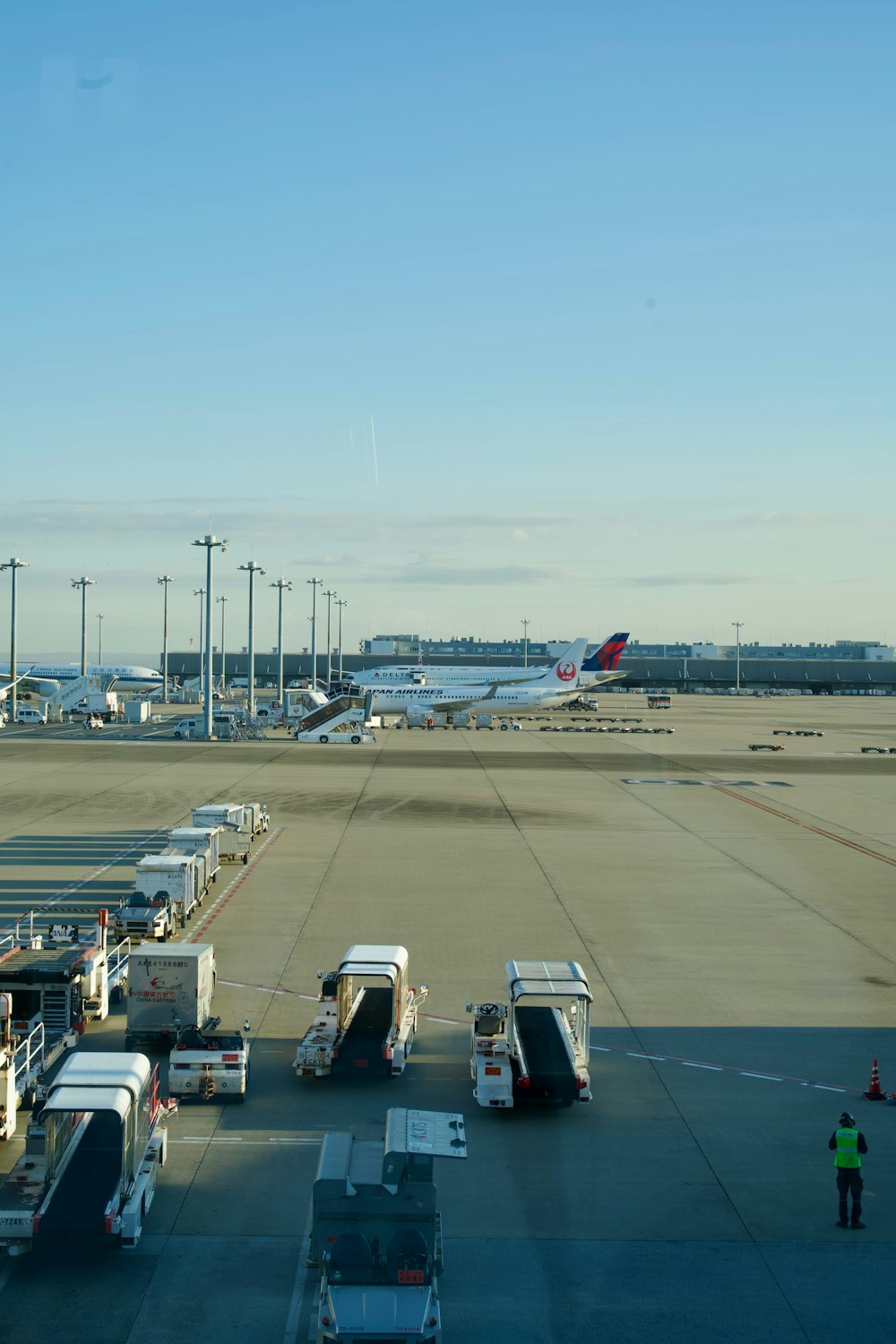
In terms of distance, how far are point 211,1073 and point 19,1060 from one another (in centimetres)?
326

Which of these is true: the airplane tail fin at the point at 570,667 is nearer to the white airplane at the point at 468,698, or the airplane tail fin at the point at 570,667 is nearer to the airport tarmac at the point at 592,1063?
the white airplane at the point at 468,698

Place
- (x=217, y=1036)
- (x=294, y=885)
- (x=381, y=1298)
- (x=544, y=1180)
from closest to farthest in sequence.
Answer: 1. (x=381, y=1298)
2. (x=544, y=1180)
3. (x=217, y=1036)
4. (x=294, y=885)

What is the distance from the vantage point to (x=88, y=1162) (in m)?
15.8

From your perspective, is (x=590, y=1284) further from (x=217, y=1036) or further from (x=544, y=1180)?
(x=217, y=1036)

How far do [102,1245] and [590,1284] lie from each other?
578cm

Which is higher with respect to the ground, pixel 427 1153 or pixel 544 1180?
pixel 427 1153

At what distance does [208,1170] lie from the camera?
54.4 ft

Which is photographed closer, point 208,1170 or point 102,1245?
point 102,1245

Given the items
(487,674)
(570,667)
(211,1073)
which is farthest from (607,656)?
(211,1073)

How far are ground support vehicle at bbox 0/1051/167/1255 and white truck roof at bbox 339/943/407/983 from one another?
544 cm

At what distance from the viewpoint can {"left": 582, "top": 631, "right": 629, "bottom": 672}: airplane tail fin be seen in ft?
456

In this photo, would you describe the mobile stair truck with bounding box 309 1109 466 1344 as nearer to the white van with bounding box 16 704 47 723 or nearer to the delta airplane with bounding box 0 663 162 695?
the white van with bounding box 16 704 47 723

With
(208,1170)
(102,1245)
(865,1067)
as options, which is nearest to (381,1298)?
(102,1245)

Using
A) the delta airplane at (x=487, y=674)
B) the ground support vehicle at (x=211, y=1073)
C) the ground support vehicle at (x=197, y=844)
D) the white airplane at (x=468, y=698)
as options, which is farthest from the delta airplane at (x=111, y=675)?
the ground support vehicle at (x=211, y=1073)
